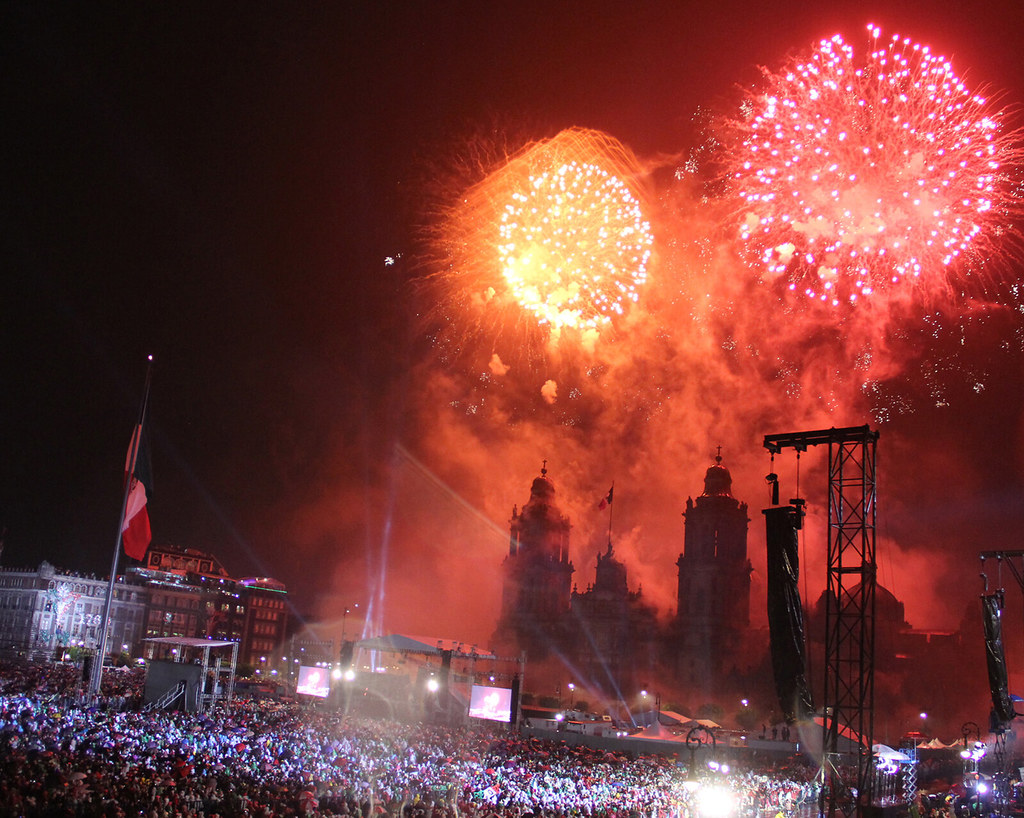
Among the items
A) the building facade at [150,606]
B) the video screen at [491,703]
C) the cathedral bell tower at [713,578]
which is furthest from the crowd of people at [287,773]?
the building facade at [150,606]

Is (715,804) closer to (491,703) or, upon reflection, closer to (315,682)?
(491,703)

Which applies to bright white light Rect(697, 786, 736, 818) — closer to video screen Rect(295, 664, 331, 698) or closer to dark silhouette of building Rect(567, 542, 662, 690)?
video screen Rect(295, 664, 331, 698)

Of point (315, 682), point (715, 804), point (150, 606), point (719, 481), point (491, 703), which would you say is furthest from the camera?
point (150, 606)

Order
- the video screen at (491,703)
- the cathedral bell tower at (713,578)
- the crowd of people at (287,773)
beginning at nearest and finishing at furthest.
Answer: the crowd of people at (287,773), the video screen at (491,703), the cathedral bell tower at (713,578)

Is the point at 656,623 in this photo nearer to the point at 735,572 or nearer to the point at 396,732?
the point at 735,572

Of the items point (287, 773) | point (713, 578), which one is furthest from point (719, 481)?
point (287, 773)

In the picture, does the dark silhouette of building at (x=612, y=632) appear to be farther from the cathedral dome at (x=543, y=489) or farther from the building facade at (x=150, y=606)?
the building facade at (x=150, y=606)

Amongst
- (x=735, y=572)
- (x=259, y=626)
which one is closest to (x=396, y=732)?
(x=735, y=572)
